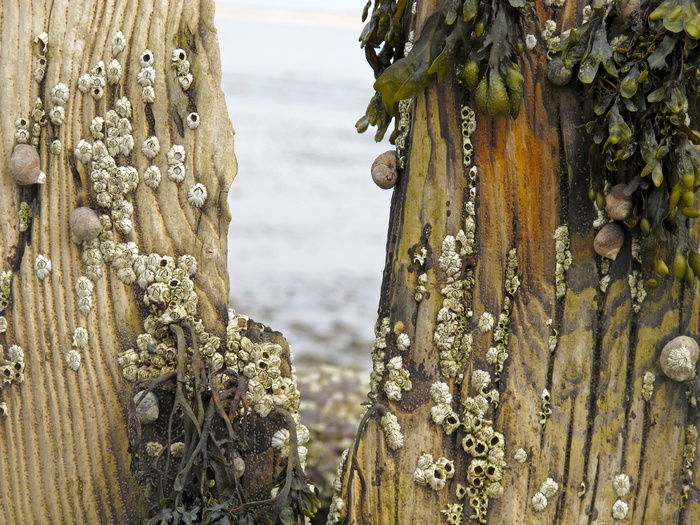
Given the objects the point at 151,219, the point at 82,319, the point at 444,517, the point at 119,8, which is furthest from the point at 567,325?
the point at 119,8

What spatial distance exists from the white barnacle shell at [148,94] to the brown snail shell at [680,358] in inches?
58.8

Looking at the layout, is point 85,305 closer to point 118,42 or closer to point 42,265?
point 42,265

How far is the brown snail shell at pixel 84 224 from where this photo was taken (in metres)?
2.13

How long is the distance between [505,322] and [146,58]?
1.20m

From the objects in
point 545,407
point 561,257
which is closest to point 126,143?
point 561,257

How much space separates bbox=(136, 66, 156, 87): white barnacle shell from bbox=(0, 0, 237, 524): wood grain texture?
0.07 feet

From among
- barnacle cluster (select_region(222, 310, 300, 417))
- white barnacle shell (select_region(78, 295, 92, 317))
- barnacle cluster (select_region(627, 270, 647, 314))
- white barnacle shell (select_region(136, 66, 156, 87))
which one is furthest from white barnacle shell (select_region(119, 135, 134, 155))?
barnacle cluster (select_region(627, 270, 647, 314))

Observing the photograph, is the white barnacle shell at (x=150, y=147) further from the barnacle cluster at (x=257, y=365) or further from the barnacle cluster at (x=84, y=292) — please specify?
the barnacle cluster at (x=257, y=365)

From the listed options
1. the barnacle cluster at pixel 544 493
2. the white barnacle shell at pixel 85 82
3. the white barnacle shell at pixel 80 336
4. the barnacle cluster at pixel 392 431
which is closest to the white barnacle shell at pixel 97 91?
the white barnacle shell at pixel 85 82

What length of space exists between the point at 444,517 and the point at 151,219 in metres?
1.13

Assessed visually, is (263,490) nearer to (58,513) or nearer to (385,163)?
(58,513)

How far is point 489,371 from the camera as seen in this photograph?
6.97 ft

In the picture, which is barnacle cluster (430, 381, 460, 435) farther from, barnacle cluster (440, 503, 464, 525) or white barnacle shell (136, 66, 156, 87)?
white barnacle shell (136, 66, 156, 87)

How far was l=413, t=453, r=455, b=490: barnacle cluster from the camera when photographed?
212cm
